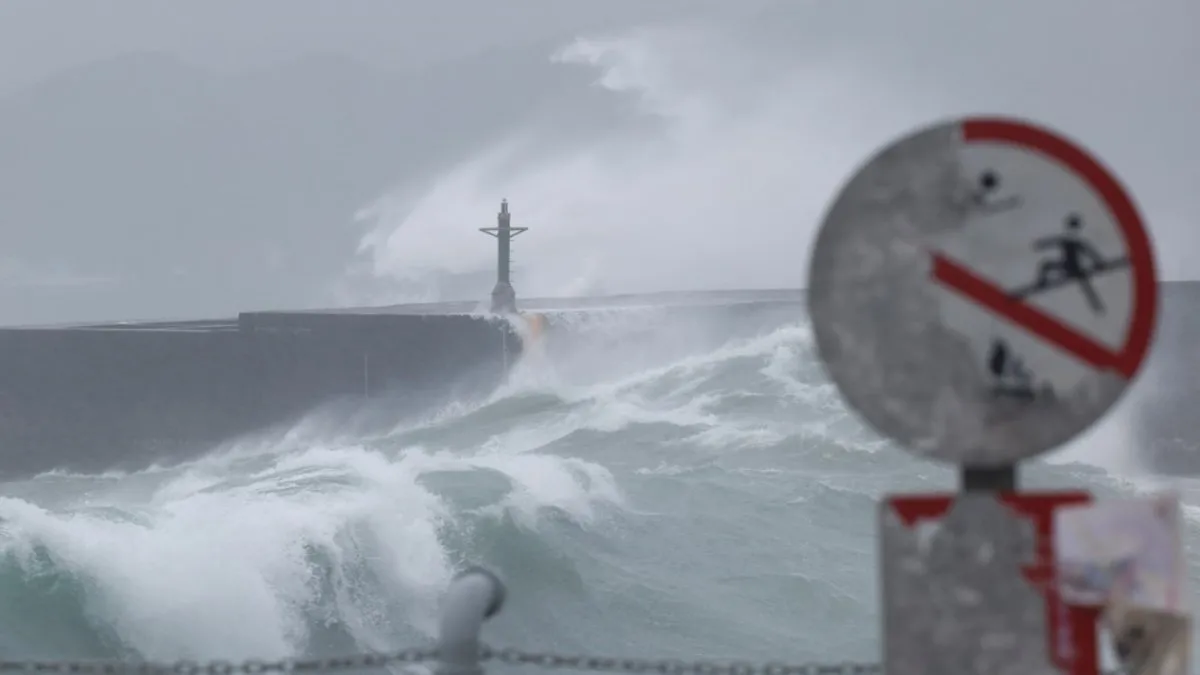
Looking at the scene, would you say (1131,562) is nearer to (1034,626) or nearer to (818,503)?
(1034,626)

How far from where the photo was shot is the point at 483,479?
15.6m

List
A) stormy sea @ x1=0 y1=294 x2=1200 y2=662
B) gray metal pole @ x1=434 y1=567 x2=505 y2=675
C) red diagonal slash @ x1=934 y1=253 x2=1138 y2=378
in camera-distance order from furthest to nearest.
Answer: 1. stormy sea @ x1=0 y1=294 x2=1200 y2=662
2. gray metal pole @ x1=434 y1=567 x2=505 y2=675
3. red diagonal slash @ x1=934 y1=253 x2=1138 y2=378

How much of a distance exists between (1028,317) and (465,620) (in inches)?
40.7

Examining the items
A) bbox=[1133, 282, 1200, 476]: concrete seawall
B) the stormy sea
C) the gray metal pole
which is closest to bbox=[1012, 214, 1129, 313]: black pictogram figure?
the gray metal pole

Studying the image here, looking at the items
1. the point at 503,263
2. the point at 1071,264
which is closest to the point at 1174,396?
the point at 503,263

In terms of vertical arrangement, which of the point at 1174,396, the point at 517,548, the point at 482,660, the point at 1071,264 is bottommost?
the point at 517,548

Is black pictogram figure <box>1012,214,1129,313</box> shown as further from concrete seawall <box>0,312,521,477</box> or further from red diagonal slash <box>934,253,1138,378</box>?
concrete seawall <box>0,312,521,477</box>

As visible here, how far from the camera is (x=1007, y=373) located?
1706mm

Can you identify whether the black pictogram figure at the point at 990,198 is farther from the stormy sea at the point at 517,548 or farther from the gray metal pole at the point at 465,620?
the stormy sea at the point at 517,548

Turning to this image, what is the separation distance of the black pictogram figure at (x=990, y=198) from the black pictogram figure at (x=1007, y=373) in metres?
0.16

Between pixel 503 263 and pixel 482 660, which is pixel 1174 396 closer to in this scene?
pixel 503 263

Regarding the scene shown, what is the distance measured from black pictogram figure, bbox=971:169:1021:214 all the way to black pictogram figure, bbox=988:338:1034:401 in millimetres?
162

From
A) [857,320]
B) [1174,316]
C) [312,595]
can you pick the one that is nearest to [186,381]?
[312,595]

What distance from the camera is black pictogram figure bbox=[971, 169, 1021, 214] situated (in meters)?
1.72
